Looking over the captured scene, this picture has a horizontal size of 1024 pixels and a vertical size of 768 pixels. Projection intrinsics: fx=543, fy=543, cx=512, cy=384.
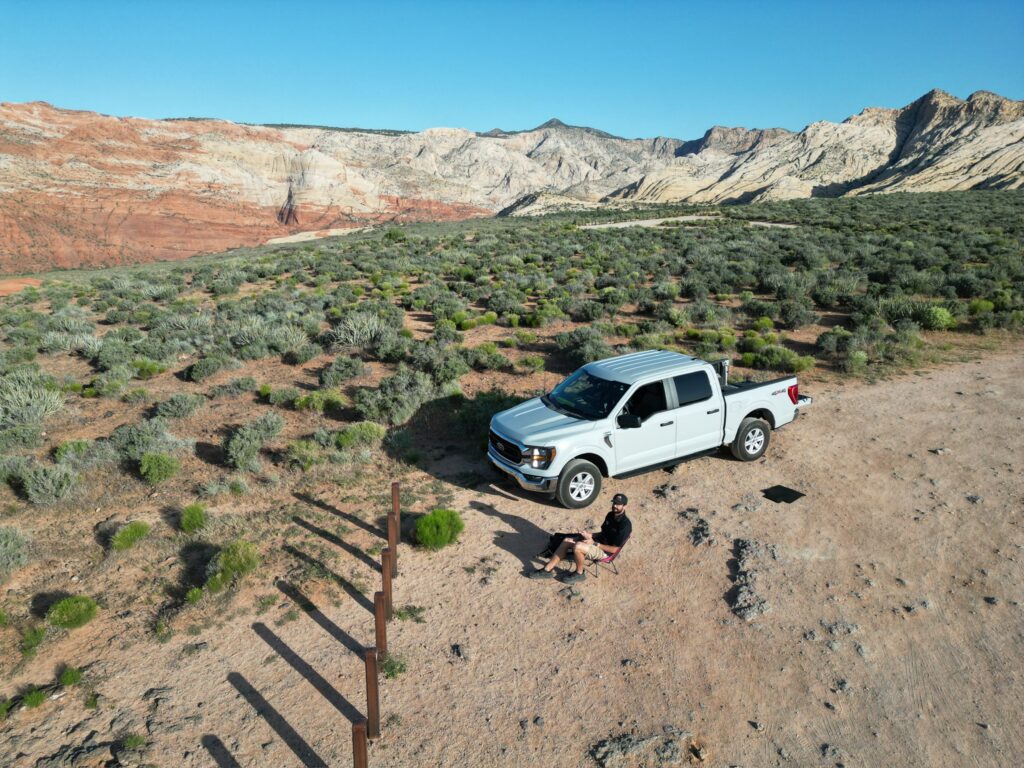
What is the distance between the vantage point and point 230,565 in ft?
23.7

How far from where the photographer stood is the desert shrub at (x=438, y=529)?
773cm

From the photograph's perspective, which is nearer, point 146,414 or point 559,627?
point 559,627

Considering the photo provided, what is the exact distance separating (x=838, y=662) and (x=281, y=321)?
743 inches

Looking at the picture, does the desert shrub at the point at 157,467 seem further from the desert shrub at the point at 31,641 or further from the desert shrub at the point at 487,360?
the desert shrub at the point at 487,360

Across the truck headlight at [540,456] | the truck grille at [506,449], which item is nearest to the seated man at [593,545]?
the truck headlight at [540,456]

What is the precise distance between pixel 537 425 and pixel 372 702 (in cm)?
461

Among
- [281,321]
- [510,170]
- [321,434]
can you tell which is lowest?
[321,434]

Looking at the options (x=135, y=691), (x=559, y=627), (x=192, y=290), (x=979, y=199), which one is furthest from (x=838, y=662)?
(x=979, y=199)

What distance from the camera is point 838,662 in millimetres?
5617

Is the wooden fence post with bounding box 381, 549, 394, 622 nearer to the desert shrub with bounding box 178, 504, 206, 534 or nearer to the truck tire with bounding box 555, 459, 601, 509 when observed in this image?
the truck tire with bounding box 555, 459, 601, 509

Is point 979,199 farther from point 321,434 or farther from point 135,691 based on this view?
point 135,691

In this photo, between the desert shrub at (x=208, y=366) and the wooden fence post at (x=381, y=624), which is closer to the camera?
the wooden fence post at (x=381, y=624)

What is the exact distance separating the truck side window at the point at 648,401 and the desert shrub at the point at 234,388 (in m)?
10.1

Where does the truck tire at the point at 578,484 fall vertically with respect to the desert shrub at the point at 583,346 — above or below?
below
